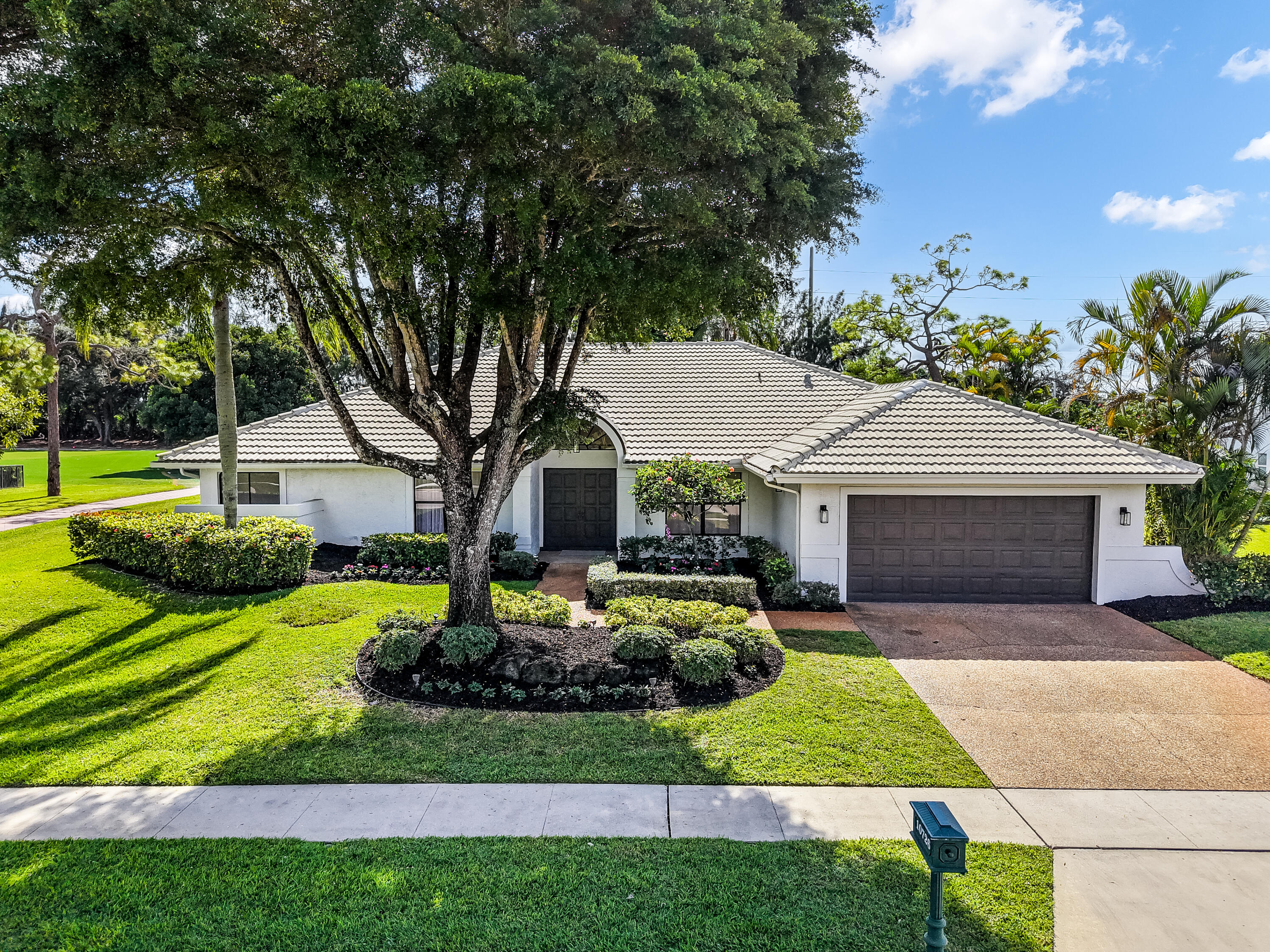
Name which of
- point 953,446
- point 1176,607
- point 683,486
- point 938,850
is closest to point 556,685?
point 938,850

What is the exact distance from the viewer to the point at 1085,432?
13.4 meters

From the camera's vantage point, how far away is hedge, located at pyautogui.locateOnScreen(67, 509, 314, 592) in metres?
12.5

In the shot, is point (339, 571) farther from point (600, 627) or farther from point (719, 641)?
point (719, 641)

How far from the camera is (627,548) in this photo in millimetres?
14594

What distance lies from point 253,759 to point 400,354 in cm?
482

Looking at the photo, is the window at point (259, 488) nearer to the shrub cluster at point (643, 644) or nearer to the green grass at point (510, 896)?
the shrub cluster at point (643, 644)

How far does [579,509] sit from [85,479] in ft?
111

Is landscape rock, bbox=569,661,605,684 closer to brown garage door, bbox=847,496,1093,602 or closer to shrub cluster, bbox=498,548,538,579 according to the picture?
shrub cluster, bbox=498,548,538,579

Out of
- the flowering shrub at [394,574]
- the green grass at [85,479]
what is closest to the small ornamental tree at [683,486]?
the flowering shrub at [394,574]

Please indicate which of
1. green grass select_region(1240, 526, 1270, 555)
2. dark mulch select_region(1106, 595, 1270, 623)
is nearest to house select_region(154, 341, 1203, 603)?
dark mulch select_region(1106, 595, 1270, 623)

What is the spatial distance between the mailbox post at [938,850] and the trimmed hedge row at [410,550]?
1183 centimetres

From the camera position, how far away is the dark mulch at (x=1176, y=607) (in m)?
11.5

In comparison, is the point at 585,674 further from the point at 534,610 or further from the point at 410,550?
the point at 410,550

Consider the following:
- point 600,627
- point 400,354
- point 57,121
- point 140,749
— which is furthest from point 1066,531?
point 57,121
